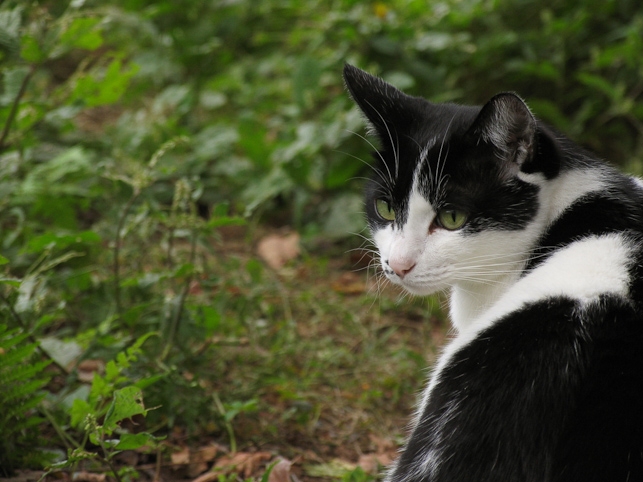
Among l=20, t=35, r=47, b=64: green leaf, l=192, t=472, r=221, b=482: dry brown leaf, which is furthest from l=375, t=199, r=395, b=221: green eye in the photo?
l=20, t=35, r=47, b=64: green leaf

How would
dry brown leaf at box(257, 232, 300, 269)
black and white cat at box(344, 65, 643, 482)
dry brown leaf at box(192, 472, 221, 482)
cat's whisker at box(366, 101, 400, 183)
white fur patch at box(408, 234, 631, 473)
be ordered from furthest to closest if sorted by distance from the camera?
dry brown leaf at box(257, 232, 300, 269), dry brown leaf at box(192, 472, 221, 482), cat's whisker at box(366, 101, 400, 183), white fur patch at box(408, 234, 631, 473), black and white cat at box(344, 65, 643, 482)

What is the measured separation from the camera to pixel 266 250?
358 cm

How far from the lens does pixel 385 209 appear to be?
6.16ft

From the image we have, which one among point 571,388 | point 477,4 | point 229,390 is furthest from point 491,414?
point 477,4

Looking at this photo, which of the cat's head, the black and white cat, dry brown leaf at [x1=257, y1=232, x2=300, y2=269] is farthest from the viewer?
dry brown leaf at [x1=257, y1=232, x2=300, y2=269]

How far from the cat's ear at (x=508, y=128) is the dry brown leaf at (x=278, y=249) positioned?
6.62ft

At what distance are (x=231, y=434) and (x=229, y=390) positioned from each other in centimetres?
29

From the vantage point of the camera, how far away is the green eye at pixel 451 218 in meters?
1.66

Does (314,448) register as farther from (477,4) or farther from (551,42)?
(551,42)

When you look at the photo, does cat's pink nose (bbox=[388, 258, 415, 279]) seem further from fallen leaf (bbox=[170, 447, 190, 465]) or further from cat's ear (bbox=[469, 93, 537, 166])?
fallen leaf (bbox=[170, 447, 190, 465])

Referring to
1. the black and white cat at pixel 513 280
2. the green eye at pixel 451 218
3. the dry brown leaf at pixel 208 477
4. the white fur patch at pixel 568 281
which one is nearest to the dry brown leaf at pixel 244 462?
the dry brown leaf at pixel 208 477

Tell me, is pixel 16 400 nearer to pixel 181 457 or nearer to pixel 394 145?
pixel 181 457

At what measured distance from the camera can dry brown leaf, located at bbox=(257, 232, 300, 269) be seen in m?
3.50

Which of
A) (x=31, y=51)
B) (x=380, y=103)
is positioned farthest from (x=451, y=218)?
(x=31, y=51)
